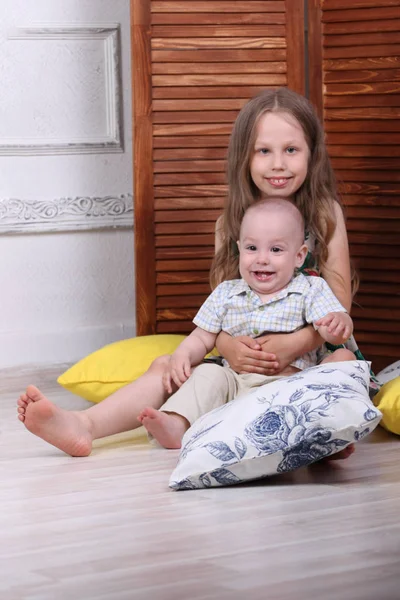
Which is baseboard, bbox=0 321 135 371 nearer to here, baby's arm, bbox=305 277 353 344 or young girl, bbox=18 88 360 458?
young girl, bbox=18 88 360 458

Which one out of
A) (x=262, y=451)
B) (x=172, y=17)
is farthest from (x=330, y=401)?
(x=172, y=17)

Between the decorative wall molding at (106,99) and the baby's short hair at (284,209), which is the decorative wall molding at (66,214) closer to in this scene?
the decorative wall molding at (106,99)

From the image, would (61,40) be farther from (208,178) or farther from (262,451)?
(262,451)

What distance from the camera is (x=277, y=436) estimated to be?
1.75 m

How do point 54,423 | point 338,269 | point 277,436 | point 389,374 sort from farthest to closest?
point 389,374
point 338,269
point 54,423
point 277,436

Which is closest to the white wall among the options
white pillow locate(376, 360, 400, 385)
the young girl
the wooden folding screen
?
the wooden folding screen

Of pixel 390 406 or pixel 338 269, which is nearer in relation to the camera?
pixel 390 406

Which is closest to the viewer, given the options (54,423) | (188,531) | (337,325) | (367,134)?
(188,531)

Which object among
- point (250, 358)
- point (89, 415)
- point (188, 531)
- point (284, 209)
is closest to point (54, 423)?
point (89, 415)

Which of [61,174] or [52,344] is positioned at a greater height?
[61,174]

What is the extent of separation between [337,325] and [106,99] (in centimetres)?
153

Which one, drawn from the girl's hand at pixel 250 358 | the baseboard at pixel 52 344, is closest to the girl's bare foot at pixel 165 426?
the girl's hand at pixel 250 358

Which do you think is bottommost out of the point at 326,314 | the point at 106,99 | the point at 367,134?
the point at 326,314

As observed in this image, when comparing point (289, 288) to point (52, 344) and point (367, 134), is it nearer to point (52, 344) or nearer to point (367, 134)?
point (367, 134)
